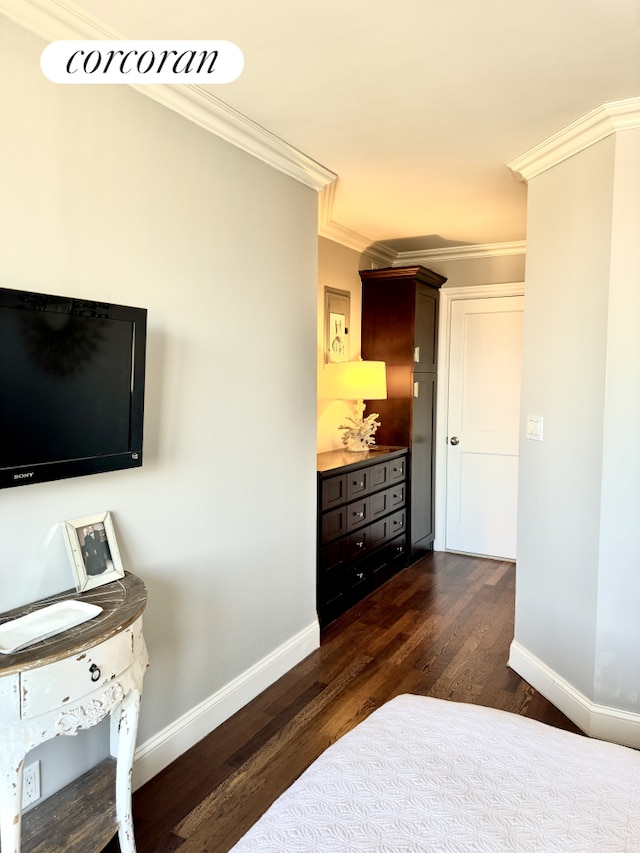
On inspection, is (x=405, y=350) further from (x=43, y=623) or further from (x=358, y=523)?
(x=43, y=623)

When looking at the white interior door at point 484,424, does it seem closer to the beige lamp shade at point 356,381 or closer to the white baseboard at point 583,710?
the beige lamp shade at point 356,381

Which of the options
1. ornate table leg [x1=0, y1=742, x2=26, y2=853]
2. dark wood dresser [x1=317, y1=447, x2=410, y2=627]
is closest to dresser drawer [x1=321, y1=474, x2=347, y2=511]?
dark wood dresser [x1=317, y1=447, x2=410, y2=627]

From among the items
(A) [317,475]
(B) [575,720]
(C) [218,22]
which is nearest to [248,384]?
(A) [317,475]

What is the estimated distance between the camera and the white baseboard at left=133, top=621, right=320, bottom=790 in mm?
2152

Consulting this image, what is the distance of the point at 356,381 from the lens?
13.3 ft

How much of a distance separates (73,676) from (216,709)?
3.97 ft

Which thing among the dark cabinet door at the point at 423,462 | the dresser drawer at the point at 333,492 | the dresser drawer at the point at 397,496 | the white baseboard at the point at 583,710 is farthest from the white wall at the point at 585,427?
the dark cabinet door at the point at 423,462

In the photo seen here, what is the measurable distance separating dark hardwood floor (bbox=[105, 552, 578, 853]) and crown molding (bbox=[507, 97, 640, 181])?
2.44 m

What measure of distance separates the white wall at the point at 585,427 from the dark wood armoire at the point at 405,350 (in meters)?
1.65

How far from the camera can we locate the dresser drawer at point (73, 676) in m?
1.36

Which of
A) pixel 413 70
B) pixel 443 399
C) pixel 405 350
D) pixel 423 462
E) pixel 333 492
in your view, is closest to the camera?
pixel 413 70

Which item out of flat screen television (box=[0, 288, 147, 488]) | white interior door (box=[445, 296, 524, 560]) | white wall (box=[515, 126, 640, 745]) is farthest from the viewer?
white interior door (box=[445, 296, 524, 560])

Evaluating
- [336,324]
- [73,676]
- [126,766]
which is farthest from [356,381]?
[73,676]

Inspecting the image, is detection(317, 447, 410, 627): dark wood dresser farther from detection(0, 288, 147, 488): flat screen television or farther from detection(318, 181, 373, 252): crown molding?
detection(0, 288, 147, 488): flat screen television
